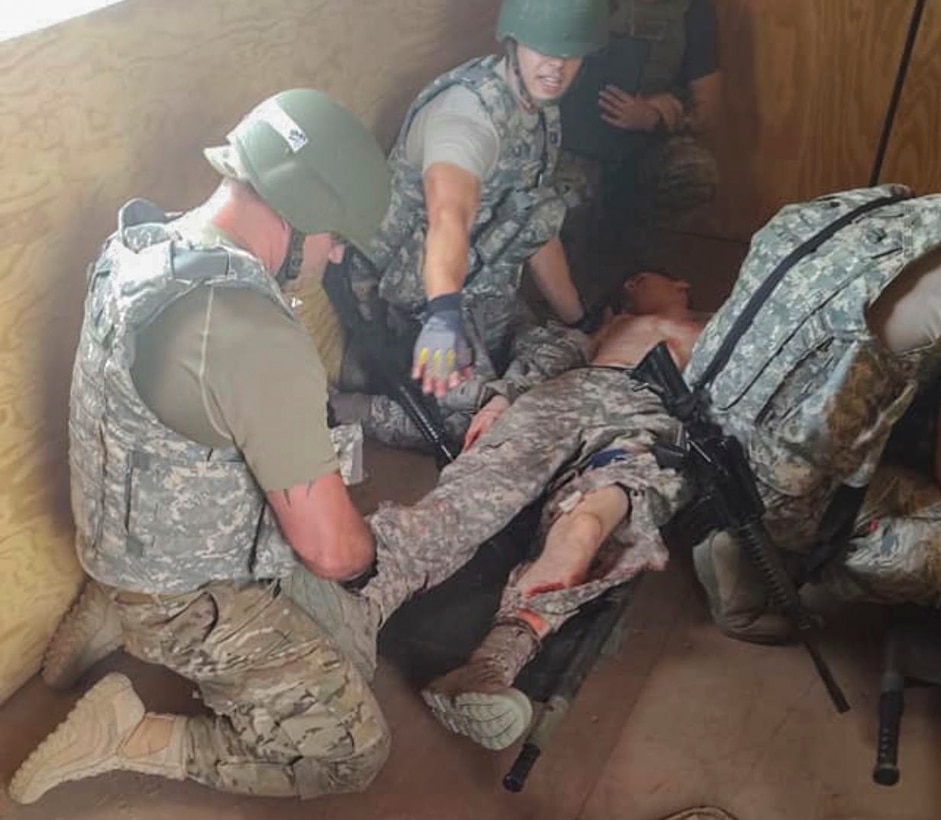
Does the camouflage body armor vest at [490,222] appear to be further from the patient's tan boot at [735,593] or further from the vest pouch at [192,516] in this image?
the vest pouch at [192,516]

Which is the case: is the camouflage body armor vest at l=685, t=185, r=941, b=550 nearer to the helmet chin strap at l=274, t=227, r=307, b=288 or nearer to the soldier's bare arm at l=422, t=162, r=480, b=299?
the soldier's bare arm at l=422, t=162, r=480, b=299

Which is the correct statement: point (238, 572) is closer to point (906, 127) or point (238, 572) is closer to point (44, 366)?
point (44, 366)

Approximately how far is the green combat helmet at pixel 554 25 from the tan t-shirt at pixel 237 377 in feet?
4.36

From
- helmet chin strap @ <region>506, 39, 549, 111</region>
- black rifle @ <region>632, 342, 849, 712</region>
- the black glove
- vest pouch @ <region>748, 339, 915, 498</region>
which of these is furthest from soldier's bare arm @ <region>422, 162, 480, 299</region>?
vest pouch @ <region>748, 339, 915, 498</region>

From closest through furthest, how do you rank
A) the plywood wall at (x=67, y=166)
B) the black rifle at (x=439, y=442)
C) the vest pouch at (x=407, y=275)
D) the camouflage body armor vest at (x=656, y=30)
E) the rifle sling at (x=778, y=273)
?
the plywood wall at (x=67, y=166), the black rifle at (x=439, y=442), the rifle sling at (x=778, y=273), the vest pouch at (x=407, y=275), the camouflage body armor vest at (x=656, y=30)

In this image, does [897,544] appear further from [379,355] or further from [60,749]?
[60,749]

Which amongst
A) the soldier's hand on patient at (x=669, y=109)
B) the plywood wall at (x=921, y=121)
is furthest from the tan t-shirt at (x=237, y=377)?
the plywood wall at (x=921, y=121)

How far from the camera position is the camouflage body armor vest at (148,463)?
5.19 feet

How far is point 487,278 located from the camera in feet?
9.77

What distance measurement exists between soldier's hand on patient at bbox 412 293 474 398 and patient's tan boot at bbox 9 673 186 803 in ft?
3.07

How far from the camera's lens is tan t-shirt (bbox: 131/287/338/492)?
1.58 meters

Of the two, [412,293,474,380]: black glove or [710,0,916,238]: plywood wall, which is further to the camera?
[710,0,916,238]: plywood wall

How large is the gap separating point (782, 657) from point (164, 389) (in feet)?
5.10

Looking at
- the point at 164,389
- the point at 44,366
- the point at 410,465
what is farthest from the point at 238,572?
the point at 410,465
